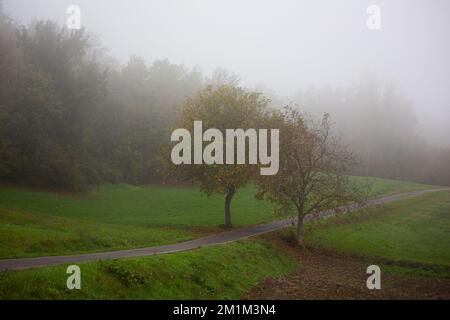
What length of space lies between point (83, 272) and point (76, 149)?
4386 centimetres

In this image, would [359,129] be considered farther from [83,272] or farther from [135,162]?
[83,272]

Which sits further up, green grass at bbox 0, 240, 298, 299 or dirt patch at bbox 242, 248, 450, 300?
green grass at bbox 0, 240, 298, 299

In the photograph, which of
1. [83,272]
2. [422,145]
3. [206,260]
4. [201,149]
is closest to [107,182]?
[201,149]

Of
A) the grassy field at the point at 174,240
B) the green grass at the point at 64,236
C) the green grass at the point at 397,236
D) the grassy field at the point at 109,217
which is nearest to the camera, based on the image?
the grassy field at the point at 174,240

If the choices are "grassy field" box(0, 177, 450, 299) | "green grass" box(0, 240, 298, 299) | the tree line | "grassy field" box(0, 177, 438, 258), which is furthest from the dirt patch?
the tree line

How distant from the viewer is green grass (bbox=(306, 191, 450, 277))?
3275 centimetres

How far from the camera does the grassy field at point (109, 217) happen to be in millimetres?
26172

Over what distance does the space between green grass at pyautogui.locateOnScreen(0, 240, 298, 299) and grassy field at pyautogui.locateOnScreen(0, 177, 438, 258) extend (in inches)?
263


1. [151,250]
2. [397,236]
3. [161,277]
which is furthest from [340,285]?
[397,236]

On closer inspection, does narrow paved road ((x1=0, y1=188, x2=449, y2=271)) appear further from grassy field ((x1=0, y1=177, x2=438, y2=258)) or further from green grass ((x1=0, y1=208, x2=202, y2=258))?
grassy field ((x1=0, y1=177, x2=438, y2=258))

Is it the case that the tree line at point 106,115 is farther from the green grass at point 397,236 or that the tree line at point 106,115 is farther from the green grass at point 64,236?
the green grass at point 397,236

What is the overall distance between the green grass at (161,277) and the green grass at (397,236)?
10446mm

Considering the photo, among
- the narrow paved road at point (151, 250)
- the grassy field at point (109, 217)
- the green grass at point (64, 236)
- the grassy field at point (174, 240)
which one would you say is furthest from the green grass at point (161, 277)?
the grassy field at point (109, 217)

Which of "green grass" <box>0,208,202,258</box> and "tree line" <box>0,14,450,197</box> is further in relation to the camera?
"tree line" <box>0,14,450,197</box>
